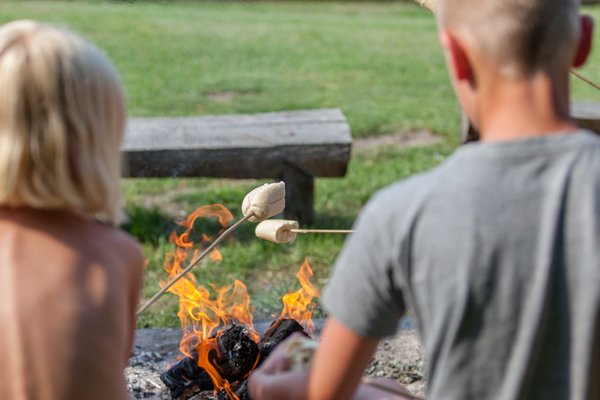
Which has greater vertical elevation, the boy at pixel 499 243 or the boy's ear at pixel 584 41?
the boy's ear at pixel 584 41

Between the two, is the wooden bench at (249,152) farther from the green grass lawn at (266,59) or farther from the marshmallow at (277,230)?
the green grass lawn at (266,59)

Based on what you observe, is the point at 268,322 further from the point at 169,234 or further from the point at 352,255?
the point at 352,255

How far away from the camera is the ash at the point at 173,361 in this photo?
317 cm

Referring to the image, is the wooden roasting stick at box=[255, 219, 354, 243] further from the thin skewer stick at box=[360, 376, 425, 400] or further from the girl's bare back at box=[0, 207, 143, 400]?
the girl's bare back at box=[0, 207, 143, 400]

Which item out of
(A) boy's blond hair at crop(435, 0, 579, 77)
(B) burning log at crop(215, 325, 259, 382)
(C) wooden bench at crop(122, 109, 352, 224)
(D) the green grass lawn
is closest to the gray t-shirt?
(A) boy's blond hair at crop(435, 0, 579, 77)

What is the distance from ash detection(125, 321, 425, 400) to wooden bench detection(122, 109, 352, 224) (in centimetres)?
165

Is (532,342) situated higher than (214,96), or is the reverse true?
(532,342)

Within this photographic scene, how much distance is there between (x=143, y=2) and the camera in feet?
57.0

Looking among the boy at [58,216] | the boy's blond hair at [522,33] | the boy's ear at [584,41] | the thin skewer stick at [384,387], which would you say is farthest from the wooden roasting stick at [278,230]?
the boy's blond hair at [522,33]

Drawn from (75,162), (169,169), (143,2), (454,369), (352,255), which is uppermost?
(75,162)

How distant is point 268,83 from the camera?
10.4 meters

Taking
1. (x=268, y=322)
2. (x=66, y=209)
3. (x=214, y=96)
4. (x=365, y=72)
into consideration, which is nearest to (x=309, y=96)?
(x=214, y=96)

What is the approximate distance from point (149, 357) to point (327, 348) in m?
1.99

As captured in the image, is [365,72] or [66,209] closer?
[66,209]
